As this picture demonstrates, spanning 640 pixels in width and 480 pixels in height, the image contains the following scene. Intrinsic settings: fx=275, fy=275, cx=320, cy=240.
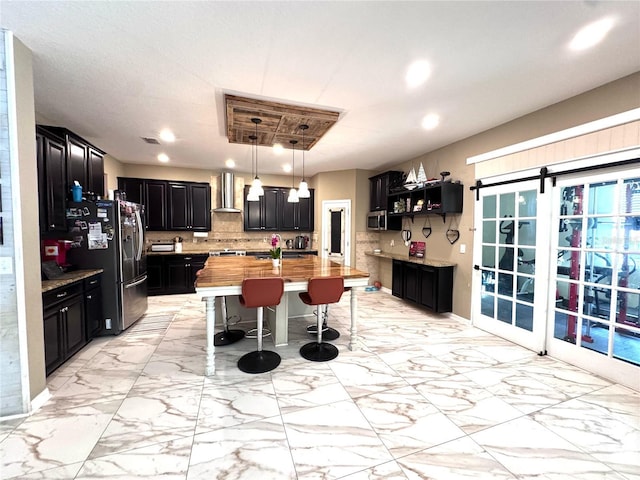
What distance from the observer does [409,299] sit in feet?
16.0

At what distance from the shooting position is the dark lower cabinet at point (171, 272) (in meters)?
5.57

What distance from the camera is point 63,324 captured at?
8.91 feet

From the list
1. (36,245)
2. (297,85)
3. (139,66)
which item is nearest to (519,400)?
(297,85)

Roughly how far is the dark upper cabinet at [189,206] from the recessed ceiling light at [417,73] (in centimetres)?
493

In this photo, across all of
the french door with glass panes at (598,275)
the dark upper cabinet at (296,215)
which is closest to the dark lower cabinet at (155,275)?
the dark upper cabinet at (296,215)

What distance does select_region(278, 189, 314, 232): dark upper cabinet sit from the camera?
6.76 meters

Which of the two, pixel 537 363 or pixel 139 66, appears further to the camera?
pixel 537 363

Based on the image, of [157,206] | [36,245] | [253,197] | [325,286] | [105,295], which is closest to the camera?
[36,245]

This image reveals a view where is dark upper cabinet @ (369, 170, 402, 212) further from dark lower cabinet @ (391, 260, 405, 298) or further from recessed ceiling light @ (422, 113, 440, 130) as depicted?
recessed ceiling light @ (422, 113, 440, 130)

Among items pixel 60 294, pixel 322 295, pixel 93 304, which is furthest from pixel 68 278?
pixel 322 295

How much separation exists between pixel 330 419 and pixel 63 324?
108 inches

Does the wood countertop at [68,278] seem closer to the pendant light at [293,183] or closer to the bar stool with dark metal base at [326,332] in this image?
the pendant light at [293,183]

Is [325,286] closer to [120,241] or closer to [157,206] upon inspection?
[120,241]

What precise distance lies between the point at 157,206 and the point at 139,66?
404 cm
